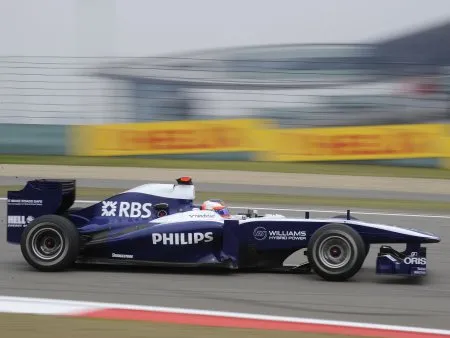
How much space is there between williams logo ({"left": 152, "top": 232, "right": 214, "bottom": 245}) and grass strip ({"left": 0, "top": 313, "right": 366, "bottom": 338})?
6.20 feet

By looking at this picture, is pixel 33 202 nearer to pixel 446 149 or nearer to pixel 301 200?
pixel 301 200

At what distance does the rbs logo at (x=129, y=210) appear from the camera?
7.86 metres

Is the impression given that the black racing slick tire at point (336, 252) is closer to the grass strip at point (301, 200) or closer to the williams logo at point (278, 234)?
the williams logo at point (278, 234)

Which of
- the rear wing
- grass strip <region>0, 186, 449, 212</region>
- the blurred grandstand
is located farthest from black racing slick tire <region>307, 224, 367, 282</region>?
the blurred grandstand

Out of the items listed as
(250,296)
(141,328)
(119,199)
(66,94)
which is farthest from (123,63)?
(141,328)

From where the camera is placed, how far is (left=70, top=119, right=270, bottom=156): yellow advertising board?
59.5 ft

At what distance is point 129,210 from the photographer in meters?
7.86

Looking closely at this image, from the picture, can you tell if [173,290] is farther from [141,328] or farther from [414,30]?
[414,30]

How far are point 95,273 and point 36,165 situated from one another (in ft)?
34.3

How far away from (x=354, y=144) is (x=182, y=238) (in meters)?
10.8

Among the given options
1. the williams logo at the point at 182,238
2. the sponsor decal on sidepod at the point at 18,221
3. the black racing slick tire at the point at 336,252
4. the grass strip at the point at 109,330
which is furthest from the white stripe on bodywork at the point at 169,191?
the grass strip at the point at 109,330

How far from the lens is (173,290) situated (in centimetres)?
702

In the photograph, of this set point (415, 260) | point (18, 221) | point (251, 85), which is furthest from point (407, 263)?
point (251, 85)

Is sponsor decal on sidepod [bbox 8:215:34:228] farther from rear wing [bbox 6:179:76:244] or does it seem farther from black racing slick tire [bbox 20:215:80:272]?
black racing slick tire [bbox 20:215:80:272]
